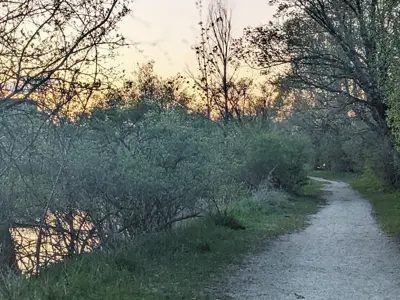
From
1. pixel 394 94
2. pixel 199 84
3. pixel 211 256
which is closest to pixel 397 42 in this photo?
pixel 394 94

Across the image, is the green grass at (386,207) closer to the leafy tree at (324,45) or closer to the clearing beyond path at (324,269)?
the clearing beyond path at (324,269)

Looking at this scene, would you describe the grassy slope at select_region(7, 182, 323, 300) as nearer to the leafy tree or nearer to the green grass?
the green grass

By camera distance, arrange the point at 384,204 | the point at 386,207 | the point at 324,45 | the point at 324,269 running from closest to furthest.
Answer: the point at 324,269 → the point at 324,45 → the point at 386,207 → the point at 384,204

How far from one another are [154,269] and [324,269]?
3.62 m

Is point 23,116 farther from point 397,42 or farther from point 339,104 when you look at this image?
point 339,104

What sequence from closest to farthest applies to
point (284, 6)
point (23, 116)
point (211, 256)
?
1. point (23, 116)
2. point (211, 256)
3. point (284, 6)

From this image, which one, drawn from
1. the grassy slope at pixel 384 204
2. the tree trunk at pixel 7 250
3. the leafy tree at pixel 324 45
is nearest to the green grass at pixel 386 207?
the grassy slope at pixel 384 204

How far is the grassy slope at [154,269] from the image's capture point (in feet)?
24.7

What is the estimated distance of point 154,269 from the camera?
962 cm

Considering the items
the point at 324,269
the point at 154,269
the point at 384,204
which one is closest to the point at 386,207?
the point at 384,204

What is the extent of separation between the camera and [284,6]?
69.2 feet

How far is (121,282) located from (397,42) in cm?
1040

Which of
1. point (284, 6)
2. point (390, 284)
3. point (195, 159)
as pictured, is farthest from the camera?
point (284, 6)

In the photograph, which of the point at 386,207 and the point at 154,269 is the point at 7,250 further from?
the point at 386,207
